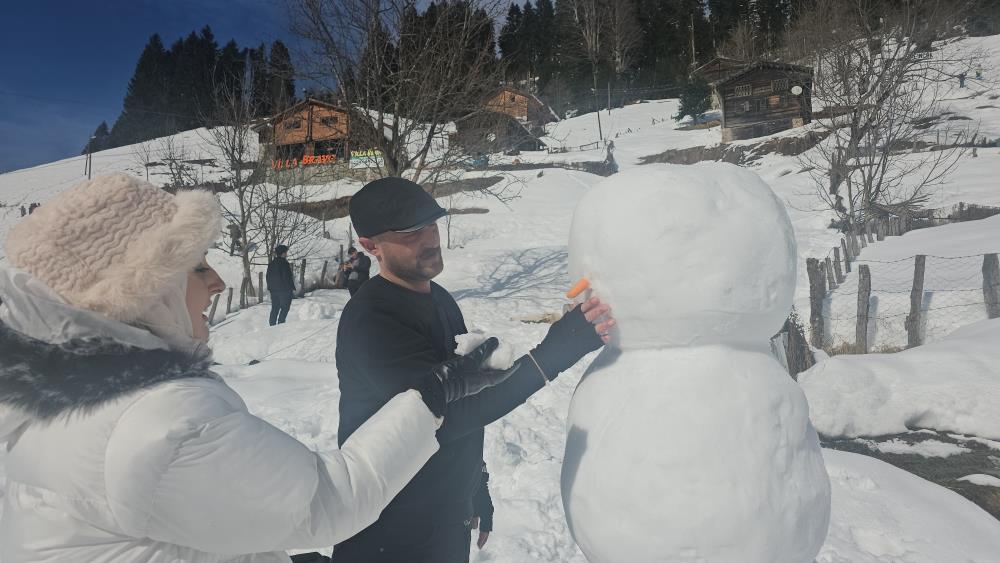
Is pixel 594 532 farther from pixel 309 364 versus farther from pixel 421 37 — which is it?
pixel 421 37

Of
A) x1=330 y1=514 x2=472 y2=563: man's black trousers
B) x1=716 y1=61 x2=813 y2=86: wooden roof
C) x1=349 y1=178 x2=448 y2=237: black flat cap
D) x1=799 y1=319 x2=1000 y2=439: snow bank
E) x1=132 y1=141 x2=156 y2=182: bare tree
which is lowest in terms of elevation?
x1=799 y1=319 x2=1000 y2=439: snow bank

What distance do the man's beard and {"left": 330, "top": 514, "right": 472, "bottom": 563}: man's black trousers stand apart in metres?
0.80

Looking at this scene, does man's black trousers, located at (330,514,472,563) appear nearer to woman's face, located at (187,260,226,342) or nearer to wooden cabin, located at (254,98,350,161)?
woman's face, located at (187,260,226,342)

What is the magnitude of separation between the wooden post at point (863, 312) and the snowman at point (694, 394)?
6.65 meters

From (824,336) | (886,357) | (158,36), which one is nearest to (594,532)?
(886,357)

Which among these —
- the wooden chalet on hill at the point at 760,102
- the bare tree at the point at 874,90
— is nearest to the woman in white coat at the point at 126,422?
the bare tree at the point at 874,90

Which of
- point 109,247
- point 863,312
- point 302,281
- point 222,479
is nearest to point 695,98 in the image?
point 302,281

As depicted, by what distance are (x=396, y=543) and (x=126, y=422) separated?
978 millimetres

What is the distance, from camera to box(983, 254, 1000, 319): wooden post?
22.0 feet

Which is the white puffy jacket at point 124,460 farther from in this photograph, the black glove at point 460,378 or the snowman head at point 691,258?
the snowman head at point 691,258

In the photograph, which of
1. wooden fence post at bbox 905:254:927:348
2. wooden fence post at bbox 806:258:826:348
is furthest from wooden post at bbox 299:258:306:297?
wooden fence post at bbox 905:254:927:348

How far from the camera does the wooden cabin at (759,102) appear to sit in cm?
2808

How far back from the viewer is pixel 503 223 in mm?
19234

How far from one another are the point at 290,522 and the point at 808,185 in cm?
2080
